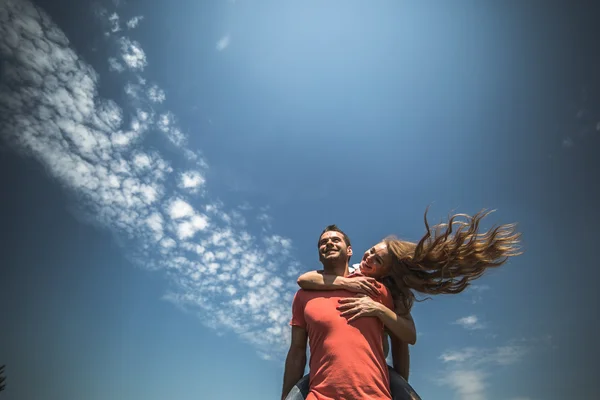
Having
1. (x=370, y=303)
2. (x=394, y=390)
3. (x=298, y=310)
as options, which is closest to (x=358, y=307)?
(x=370, y=303)

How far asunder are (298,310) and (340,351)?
829 millimetres

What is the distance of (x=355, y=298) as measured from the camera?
345 cm

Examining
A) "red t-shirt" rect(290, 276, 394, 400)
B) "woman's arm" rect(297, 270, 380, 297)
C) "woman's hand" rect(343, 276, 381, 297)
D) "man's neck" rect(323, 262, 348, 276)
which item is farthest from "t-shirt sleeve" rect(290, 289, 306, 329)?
"woman's hand" rect(343, 276, 381, 297)

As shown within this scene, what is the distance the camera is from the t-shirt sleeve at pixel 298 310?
3637 millimetres

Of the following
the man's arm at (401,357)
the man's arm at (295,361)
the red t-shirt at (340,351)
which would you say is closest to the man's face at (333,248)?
the red t-shirt at (340,351)

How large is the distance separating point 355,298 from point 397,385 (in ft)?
3.37

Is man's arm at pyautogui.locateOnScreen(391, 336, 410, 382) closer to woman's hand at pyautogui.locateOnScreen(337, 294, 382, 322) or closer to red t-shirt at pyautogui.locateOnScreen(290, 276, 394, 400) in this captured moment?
red t-shirt at pyautogui.locateOnScreen(290, 276, 394, 400)

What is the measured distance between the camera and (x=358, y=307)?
330cm

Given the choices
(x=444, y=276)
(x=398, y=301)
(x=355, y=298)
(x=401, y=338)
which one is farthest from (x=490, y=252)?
(x=355, y=298)

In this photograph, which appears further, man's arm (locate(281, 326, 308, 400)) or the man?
man's arm (locate(281, 326, 308, 400))

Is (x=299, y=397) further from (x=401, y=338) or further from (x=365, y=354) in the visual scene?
(x=401, y=338)

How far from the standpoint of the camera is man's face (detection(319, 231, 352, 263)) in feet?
13.3

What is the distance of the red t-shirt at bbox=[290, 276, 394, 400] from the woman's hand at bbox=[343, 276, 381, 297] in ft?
0.27

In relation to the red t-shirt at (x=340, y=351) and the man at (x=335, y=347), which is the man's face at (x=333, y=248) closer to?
the man at (x=335, y=347)
